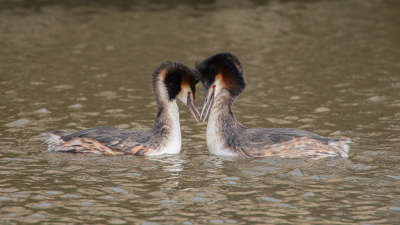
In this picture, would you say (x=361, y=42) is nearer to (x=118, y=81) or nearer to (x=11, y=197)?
(x=118, y=81)

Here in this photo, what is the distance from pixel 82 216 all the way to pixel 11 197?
4.14ft

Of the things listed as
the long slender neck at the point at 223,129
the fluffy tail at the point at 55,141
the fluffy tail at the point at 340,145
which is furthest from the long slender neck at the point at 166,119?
the fluffy tail at the point at 340,145

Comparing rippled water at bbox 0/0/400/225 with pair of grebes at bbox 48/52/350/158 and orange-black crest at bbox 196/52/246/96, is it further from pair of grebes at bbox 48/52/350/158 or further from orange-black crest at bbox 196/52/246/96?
orange-black crest at bbox 196/52/246/96

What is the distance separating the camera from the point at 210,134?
10.2 meters

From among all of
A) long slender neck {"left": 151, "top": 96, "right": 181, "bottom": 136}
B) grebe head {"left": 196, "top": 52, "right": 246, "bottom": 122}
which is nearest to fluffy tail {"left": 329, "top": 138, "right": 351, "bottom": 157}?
grebe head {"left": 196, "top": 52, "right": 246, "bottom": 122}

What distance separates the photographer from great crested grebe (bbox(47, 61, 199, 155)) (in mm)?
10000

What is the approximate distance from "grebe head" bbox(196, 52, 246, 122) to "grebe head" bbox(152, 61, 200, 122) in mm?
245

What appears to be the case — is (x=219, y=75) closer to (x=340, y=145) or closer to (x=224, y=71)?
(x=224, y=71)

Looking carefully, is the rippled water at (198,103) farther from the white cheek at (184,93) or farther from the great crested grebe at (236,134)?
the white cheek at (184,93)

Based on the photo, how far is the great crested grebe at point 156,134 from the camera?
10.0 meters

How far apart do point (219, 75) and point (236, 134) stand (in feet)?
3.63

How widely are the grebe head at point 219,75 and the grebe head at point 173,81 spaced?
0.24 m

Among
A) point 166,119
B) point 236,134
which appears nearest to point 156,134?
point 166,119

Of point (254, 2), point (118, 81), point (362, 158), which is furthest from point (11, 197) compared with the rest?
point (254, 2)
